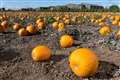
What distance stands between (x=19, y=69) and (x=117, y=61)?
2.29 meters

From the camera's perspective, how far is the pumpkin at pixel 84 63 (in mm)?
6594

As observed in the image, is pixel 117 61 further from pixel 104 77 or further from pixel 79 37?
pixel 79 37

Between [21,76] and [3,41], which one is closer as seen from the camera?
[21,76]

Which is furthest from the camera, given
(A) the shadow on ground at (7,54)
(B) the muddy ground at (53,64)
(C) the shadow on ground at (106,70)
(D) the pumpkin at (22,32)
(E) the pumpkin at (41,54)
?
(D) the pumpkin at (22,32)

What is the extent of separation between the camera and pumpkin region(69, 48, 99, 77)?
6.59 m

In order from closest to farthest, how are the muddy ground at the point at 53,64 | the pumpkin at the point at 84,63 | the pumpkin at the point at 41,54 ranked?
the pumpkin at the point at 84,63
the muddy ground at the point at 53,64
the pumpkin at the point at 41,54

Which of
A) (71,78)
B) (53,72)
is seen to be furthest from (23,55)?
(71,78)

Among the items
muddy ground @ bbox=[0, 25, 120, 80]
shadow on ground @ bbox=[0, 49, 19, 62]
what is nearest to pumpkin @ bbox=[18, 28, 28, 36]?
muddy ground @ bbox=[0, 25, 120, 80]

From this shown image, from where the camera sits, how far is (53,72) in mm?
7465

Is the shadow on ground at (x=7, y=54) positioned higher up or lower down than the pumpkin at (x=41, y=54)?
lower down

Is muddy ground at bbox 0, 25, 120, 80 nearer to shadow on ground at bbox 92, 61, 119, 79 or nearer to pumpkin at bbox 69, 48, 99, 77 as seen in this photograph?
shadow on ground at bbox 92, 61, 119, 79

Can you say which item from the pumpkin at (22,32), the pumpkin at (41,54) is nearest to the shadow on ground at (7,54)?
the pumpkin at (41,54)

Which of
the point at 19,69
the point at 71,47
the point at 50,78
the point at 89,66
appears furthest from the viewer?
the point at 71,47

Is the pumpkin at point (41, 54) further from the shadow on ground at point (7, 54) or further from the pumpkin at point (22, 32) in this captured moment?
the pumpkin at point (22, 32)
